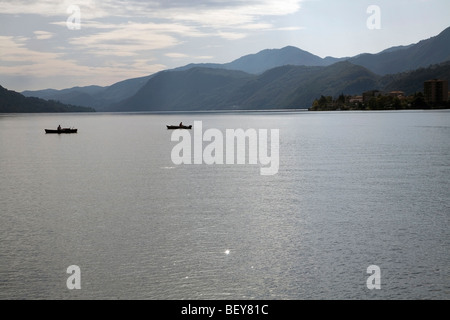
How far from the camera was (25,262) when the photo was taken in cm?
2930

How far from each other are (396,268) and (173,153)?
80.2 meters

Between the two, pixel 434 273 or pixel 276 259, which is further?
pixel 276 259

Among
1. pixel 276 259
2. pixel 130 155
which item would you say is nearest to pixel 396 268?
pixel 276 259

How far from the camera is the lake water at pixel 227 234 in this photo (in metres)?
25.5

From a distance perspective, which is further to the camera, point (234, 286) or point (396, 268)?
point (396, 268)

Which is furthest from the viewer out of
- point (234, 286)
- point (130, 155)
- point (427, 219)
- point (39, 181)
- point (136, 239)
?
point (130, 155)

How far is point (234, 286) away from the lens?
25.5m

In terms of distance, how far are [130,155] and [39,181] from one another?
3800cm

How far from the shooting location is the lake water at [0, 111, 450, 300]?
25.5 meters

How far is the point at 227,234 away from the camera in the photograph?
35594mm

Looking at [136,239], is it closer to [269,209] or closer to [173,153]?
[269,209]

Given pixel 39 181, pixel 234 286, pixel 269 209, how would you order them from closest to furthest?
pixel 234 286, pixel 269 209, pixel 39 181
